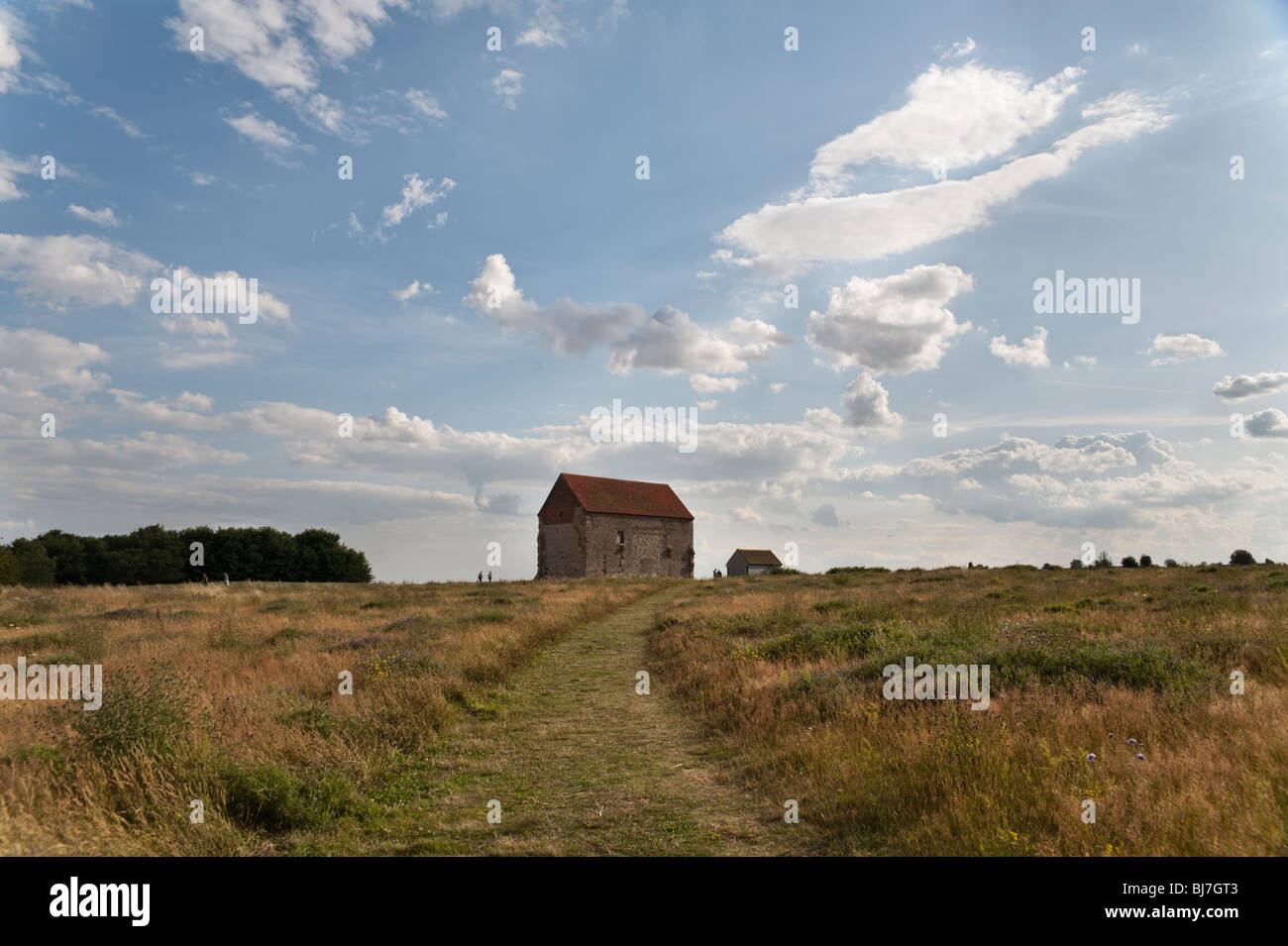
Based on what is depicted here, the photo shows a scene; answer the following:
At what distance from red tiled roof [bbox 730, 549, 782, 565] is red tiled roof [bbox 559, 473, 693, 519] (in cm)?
2593

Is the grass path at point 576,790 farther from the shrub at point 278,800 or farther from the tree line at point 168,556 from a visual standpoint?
the tree line at point 168,556

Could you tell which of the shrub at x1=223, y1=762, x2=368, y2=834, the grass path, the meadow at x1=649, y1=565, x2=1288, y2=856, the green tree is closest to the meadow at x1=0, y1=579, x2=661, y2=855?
the shrub at x1=223, y1=762, x2=368, y2=834

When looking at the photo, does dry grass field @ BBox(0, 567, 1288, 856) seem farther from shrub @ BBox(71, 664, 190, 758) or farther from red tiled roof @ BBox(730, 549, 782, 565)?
red tiled roof @ BBox(730, 549, 782, 565)

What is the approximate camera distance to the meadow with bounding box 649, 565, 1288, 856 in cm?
542

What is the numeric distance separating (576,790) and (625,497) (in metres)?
61.0

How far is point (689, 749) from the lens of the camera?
9.16 meters

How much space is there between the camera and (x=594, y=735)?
9922 mm

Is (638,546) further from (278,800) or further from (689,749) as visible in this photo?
(278,800)

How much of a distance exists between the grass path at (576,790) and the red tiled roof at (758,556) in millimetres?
84426

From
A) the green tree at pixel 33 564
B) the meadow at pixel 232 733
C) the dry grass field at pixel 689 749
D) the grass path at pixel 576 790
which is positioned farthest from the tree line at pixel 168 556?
the grass path at pixel 576 790
